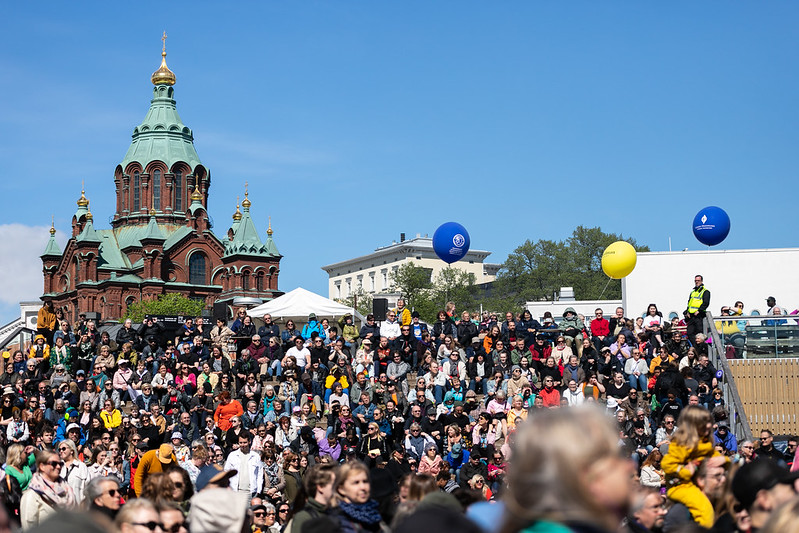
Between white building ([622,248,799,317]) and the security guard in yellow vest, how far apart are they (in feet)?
39.2

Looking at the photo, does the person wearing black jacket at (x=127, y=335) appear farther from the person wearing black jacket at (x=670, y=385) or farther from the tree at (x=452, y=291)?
the tree at (x=452, y=291)

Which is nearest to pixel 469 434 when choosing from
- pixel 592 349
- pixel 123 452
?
pixel 592 349

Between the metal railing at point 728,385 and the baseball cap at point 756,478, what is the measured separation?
10.5 m

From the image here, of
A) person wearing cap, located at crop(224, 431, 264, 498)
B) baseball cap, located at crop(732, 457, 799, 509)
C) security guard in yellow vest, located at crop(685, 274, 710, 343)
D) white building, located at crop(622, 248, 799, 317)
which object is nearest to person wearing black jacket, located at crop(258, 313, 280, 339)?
person wearing cap, located at crop(224, 431, 264, 498)

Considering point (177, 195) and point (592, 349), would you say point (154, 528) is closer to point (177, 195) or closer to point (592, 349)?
point (592, 349)

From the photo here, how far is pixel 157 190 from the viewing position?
83.9 meters

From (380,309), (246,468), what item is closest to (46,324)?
(380,309)

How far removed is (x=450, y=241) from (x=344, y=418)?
352 inches

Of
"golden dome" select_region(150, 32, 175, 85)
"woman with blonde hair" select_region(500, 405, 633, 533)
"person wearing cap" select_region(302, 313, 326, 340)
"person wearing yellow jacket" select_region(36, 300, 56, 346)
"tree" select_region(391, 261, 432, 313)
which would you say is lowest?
"woman with blonde hair" select_region(500, 405, 633, 533)

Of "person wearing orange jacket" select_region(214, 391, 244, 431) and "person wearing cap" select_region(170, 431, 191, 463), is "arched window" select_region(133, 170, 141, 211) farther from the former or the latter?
"person wearing cap" select_region(170, 431, 191, 463)

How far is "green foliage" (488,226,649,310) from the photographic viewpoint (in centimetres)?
9088

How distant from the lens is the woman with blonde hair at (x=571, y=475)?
9.07ft

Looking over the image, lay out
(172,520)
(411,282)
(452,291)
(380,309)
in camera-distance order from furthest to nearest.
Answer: (452,291), (411,282), (380,309), (172,520)

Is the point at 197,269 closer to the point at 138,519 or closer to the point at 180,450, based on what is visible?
the point at 180,450
